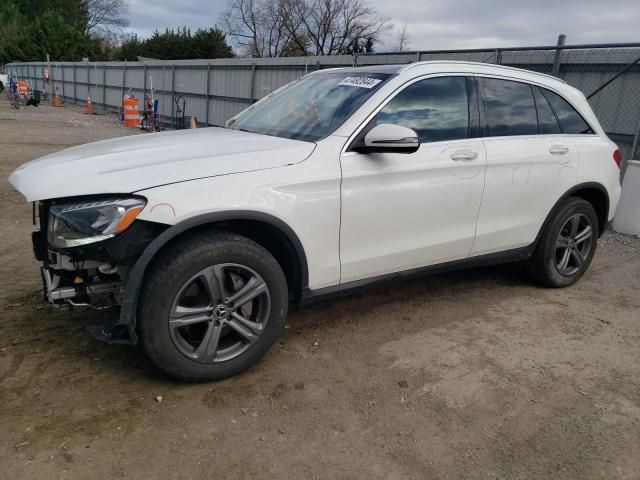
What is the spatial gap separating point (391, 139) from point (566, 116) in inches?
85.4

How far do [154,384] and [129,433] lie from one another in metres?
0.43

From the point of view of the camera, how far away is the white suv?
2.66 m

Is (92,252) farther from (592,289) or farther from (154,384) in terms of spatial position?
(592,289)

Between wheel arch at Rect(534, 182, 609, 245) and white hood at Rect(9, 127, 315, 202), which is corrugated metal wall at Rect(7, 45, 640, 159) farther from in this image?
white hood at Rect(9, 127, 315, 202)

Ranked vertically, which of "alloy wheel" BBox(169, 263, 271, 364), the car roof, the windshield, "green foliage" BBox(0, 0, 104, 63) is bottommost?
"alloy wheel" BBox(169, 263, 271, 364)

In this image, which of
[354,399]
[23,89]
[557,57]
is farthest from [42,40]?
[354,399]

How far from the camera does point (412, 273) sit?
12.0 ft

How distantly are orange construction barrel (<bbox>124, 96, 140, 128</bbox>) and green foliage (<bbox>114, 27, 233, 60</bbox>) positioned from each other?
95.8ft

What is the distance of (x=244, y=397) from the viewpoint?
9.50ft

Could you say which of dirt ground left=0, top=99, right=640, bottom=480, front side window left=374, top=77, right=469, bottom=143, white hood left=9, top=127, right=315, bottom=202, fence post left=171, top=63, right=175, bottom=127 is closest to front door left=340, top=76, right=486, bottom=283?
front side window left=374, top=77, right=469, bottom=143

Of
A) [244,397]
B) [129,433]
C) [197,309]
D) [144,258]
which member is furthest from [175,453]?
[144,258]

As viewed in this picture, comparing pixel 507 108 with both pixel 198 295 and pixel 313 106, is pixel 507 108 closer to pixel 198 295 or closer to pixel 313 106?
pixel 313 106

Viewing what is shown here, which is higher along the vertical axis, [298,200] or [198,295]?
[298,200]

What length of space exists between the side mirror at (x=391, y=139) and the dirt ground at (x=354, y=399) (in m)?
1.31
